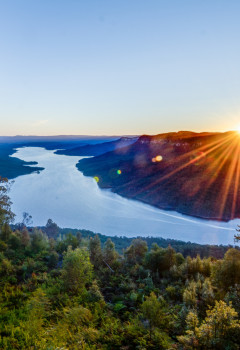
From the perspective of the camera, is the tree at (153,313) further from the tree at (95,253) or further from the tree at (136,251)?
the tree at (136,251)

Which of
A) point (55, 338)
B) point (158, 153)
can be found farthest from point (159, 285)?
point (158, 153)

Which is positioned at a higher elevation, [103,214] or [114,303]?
[114,303]

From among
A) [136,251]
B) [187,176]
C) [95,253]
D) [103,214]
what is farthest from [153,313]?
[187,176]

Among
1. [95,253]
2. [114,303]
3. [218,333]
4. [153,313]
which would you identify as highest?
[218,333]

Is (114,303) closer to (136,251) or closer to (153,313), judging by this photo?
(153,313)

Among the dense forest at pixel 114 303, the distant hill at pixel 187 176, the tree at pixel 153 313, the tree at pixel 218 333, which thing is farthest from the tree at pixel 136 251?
the distant hill at pixel 187 176

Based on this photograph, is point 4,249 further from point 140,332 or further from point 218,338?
point 218,338

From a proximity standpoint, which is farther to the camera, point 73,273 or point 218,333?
point 73,273

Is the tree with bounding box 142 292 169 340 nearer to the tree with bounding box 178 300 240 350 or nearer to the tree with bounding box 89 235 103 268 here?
the tree with bounding box 178 300 240 350
